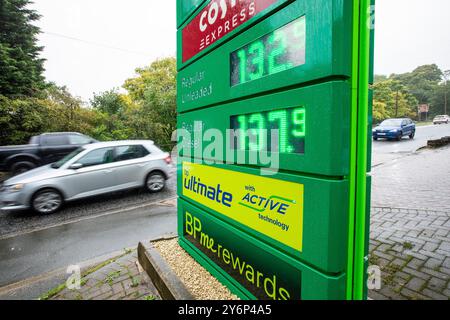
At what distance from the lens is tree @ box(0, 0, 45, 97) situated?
19125mm

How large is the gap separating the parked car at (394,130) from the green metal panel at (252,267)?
2146cm

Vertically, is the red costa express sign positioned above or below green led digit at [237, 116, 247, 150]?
above

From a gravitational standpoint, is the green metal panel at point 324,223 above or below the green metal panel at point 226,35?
below

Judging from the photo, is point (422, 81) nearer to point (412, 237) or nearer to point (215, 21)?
point (412, 237)

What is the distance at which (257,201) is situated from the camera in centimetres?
217

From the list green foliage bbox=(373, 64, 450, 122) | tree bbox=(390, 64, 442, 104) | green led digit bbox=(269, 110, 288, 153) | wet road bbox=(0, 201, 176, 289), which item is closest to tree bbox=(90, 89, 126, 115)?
wet road bbox=(0, 201, 176, 289)

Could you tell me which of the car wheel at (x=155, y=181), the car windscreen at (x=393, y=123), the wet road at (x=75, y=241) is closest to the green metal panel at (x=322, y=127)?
the wet road at (x=75, y=241)

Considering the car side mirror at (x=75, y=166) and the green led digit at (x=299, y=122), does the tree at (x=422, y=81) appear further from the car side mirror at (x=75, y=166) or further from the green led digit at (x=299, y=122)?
the green led digit at (x=299, y=122)

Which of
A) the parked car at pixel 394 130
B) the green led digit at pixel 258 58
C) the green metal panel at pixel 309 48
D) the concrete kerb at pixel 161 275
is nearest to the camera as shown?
the green metal panel at pixel 309 48

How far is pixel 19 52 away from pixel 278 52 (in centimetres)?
2640

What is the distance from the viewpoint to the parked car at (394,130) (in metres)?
20.3

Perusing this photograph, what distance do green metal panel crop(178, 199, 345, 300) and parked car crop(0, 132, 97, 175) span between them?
10875 millimetres

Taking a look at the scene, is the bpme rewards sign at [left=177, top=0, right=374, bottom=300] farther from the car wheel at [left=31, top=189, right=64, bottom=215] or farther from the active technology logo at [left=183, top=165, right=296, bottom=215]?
the car wheel at [left=31, top=189, right=64, bottom=215]
